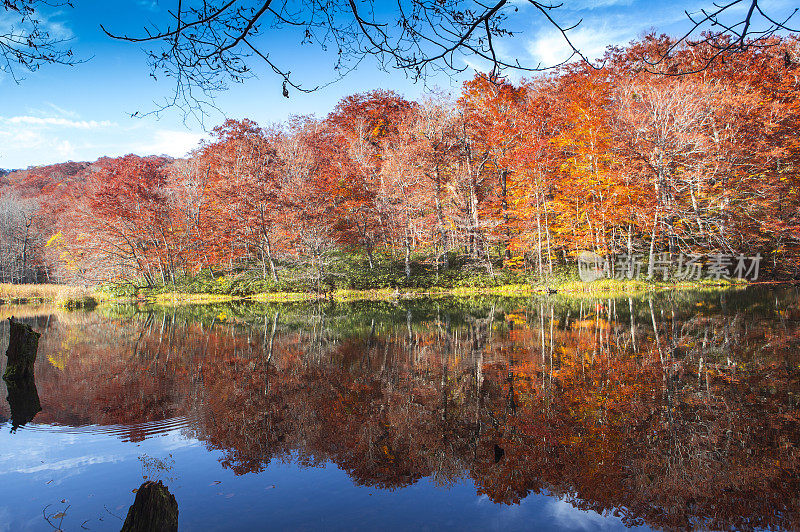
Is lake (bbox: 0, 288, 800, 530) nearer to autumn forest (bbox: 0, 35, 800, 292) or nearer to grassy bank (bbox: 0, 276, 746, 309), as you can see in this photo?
grassy bank (bbox: 0, 276, 746, 309)

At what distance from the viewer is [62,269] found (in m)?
35.0

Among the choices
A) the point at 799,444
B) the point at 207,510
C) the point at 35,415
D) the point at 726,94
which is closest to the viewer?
the point at 207,510

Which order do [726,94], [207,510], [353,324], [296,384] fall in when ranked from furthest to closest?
[726,94] → [353,324] → [296,384] → [207,510]

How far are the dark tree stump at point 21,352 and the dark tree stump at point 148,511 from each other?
6818 mm

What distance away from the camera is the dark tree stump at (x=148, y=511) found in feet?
9.00

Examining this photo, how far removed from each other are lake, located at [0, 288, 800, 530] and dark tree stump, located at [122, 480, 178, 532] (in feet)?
2.60

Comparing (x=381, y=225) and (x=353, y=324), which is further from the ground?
(x=381, y=225)

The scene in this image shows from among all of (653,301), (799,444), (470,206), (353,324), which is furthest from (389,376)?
(470,206)

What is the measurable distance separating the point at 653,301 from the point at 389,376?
1471cm

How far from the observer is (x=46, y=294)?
30.7m

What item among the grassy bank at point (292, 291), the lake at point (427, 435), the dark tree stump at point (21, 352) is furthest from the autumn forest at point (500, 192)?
the dark tree stump at point (21, 352)

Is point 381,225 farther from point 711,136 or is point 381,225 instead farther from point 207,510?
point 207,510

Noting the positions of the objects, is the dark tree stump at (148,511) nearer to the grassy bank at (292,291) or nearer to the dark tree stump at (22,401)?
the dark tree stump at (22,401)

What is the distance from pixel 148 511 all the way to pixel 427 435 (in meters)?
2.93
